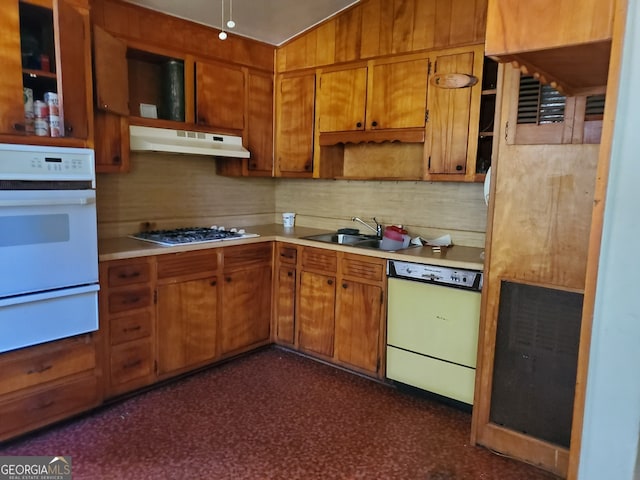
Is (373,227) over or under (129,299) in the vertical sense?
over

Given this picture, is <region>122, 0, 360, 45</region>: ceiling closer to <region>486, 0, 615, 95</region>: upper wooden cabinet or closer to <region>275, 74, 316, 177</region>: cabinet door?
<region>275, 74, 316, 177</region>: cabinet door

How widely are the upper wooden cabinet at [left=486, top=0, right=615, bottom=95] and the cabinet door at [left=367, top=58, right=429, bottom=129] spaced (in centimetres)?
164

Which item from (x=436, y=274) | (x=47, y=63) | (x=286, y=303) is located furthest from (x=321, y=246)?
(x=47, y=63)

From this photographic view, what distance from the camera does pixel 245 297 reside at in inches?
135

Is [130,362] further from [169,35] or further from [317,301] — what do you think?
[169,35]

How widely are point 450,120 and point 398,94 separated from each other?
435 mm

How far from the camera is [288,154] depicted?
383cm

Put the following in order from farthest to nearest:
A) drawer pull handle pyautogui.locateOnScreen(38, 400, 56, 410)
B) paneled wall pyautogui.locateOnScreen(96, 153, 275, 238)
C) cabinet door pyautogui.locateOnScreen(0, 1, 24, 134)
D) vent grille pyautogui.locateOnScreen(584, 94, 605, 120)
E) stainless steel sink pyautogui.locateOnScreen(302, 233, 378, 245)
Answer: stainless steel sink pyautogui.locateOnScreen(302, 233, 378, 245)
paneled wall pyautogui.locateOnScreen(96, 153, 275, 238)
drawer pull handle pyautogui.locateOnScreen(38, 400, 56, 410)
cabinet door pyautogui.locateOnScreen(0, 1, 24, 134)
vent grille pyautogui.locateOnScreen(584, 94, 605, 120)

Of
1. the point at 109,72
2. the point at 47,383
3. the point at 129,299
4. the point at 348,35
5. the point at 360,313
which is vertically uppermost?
the point at 348,35

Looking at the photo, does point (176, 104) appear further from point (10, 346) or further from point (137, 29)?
point (10, 346)

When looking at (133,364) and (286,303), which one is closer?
(133,364)

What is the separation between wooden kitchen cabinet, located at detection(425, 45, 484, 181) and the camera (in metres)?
2.83

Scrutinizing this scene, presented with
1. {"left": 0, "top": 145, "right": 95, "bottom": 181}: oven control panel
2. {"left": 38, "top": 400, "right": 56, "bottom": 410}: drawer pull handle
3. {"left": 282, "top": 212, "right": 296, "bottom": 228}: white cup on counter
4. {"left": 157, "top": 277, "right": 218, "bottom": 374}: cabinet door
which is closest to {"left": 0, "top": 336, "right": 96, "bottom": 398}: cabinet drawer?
{"left": 38, "top": 400, "right": 56, "bottom": 410}: drawer pull handle

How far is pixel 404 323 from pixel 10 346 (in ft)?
7.08
